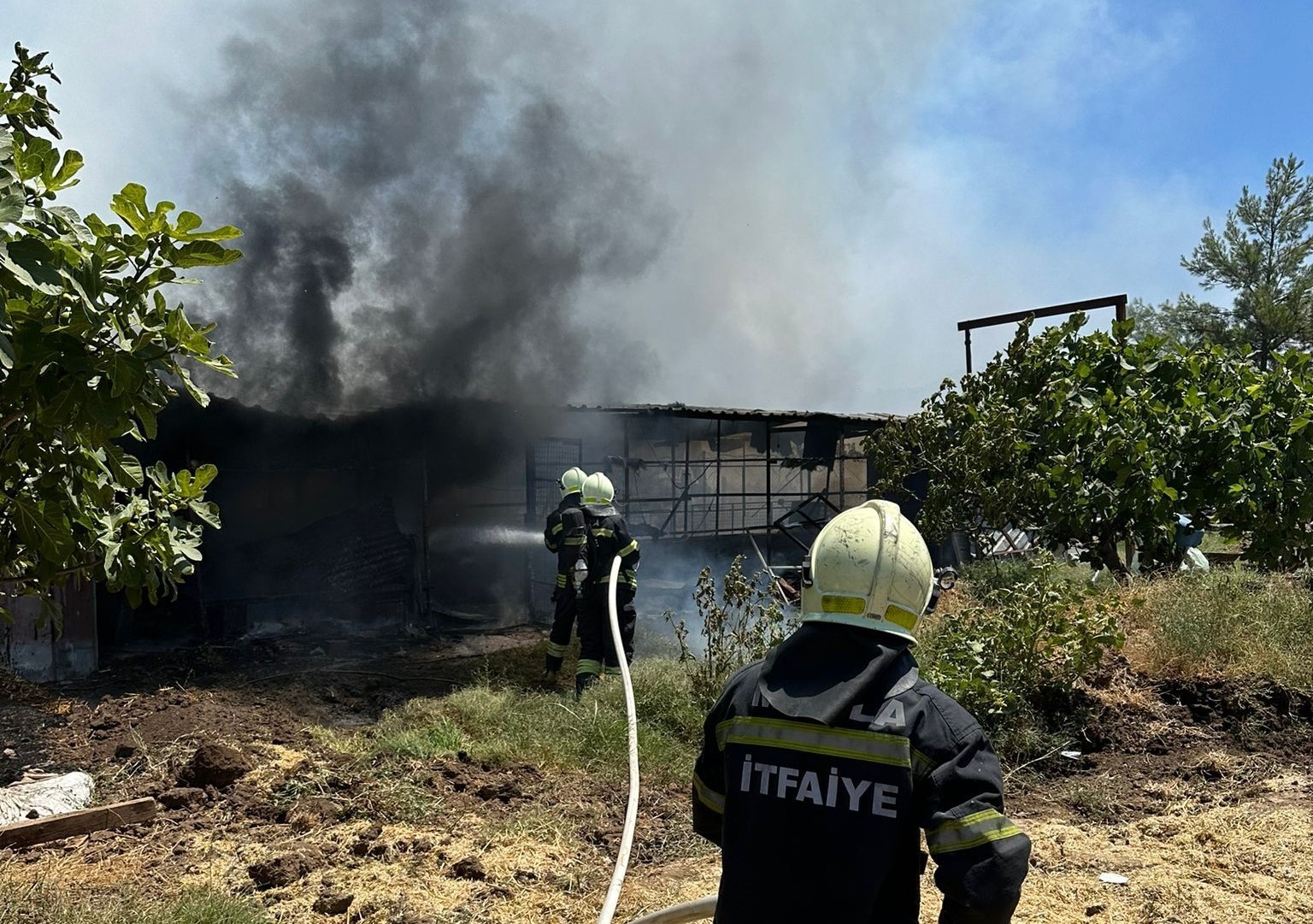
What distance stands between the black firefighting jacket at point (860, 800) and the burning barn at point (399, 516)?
9.69 meters

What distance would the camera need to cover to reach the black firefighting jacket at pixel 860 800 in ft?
5.57

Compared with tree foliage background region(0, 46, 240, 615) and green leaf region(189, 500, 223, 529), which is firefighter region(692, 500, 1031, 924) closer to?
tree foliage background region(0, 46, 240, 615)

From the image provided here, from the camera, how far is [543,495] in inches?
513

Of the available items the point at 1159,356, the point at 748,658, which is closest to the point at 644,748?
the point at 748,658

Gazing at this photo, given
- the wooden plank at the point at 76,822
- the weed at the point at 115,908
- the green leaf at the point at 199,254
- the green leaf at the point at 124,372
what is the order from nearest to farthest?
the green leaf at the point at 124,372
the green leaf at the point at 199,254
the weed at the point at 115,908
the wooden plank at the point at 76,822

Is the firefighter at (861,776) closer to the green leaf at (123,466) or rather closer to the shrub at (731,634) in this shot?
the green leaf at (123,466)

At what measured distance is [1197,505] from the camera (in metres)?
7.91

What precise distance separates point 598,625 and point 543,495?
5.65 metres

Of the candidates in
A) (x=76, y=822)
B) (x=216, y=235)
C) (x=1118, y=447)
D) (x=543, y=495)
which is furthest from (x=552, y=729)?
(x=543, y=495)

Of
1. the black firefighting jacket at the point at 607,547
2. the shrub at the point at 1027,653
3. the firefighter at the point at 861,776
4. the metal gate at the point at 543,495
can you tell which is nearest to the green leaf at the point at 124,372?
the firefighter at the point at 861,776

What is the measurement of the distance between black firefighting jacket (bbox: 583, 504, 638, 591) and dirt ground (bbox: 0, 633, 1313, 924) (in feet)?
6.73

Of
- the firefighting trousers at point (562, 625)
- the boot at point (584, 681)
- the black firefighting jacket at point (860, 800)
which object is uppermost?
the black firefighting jacket at point (860, 800)

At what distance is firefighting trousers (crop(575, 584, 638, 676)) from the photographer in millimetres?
7473

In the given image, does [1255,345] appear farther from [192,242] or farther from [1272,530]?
[192,242]
